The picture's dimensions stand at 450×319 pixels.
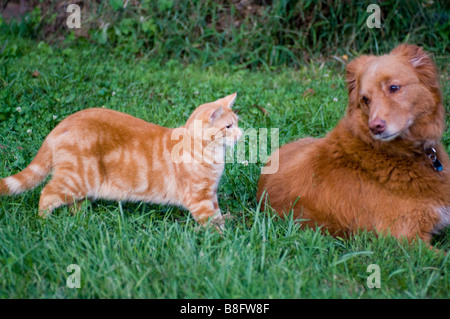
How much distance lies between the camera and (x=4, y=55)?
6219 mm

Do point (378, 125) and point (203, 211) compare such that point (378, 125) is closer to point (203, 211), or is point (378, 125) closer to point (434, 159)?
point (434, 159)

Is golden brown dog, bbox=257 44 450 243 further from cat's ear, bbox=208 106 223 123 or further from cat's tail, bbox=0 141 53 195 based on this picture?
cat's tail, bbox=0 141 53 195

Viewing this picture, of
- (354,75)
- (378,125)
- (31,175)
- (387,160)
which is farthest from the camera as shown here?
(31,175)

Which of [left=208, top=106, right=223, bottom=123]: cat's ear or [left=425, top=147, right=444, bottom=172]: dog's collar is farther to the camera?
[left=208, top=106, right=223, bottom=123]: cat's ear

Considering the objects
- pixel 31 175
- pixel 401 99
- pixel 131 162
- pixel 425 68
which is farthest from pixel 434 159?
pixel 31 175

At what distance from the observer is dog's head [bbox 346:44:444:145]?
2.67 metres

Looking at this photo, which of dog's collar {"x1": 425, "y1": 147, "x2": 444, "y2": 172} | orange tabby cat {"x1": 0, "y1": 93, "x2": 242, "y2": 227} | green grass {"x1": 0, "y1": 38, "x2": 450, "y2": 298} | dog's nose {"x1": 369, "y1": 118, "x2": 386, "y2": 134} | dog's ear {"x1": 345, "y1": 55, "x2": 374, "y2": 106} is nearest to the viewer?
green grass {"x1": 0, "y1": 38, "x2": 450, "y2": 298}

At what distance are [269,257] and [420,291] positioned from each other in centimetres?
81

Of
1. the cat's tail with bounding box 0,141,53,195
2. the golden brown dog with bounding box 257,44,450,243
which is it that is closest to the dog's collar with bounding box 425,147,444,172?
the golden brown dog with bounding box 257,44,450,243

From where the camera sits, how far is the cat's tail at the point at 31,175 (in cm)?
312

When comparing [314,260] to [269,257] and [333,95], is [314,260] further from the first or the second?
[333,95]

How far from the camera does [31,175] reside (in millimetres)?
3145

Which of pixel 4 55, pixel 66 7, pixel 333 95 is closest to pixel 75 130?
pixel 333 95

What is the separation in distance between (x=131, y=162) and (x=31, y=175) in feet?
2.18
